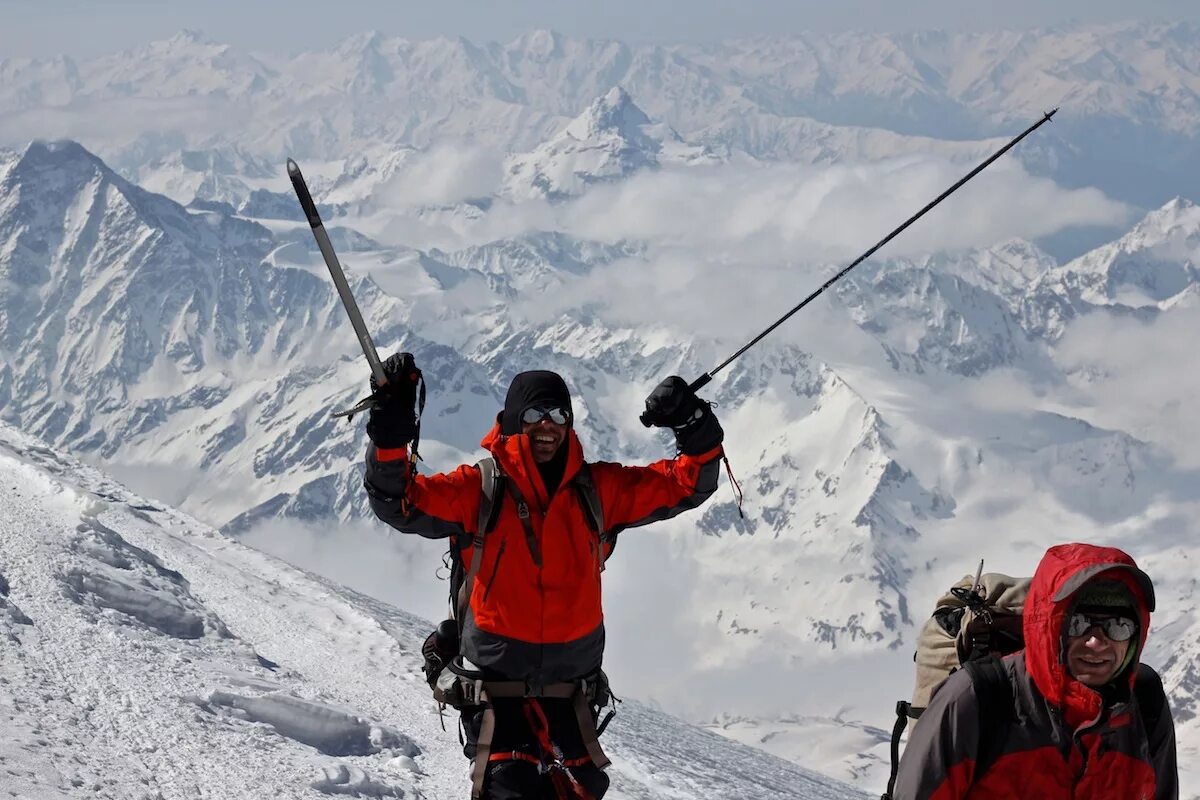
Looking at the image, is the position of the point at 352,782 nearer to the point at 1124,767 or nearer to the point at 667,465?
the point at 667,465

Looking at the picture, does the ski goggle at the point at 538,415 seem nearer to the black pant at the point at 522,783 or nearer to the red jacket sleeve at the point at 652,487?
the red jacket sleeve at the point at 652,487

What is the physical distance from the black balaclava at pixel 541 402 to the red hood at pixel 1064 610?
380 centimetres

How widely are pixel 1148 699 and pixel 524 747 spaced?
13.6 ft

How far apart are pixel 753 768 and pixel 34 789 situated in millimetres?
18645

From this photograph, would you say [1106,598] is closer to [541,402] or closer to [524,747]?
[541,402]

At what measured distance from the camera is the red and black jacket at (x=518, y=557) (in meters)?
8.02

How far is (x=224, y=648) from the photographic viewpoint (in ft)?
63.4

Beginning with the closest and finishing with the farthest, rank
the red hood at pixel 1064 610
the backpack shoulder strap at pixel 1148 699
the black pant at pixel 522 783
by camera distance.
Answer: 1. the red hood at pixel 1064 610
2. the backpack shoulder strap at pixel 1148 699
3. the black pant at pixel 522 783

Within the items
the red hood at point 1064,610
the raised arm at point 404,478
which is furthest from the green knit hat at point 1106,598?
the raised arm at point 404,478

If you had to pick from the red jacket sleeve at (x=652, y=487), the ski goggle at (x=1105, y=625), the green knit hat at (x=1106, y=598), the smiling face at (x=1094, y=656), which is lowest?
the smiling face at (x=1094, y=656)

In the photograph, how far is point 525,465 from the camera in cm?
818

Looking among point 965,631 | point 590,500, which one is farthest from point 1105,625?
point 590,500

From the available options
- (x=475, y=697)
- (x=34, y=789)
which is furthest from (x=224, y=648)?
(x=475, y=697)

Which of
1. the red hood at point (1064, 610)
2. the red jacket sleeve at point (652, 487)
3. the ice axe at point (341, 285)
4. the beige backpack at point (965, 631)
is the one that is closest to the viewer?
the red hood at point (1064, 610)
